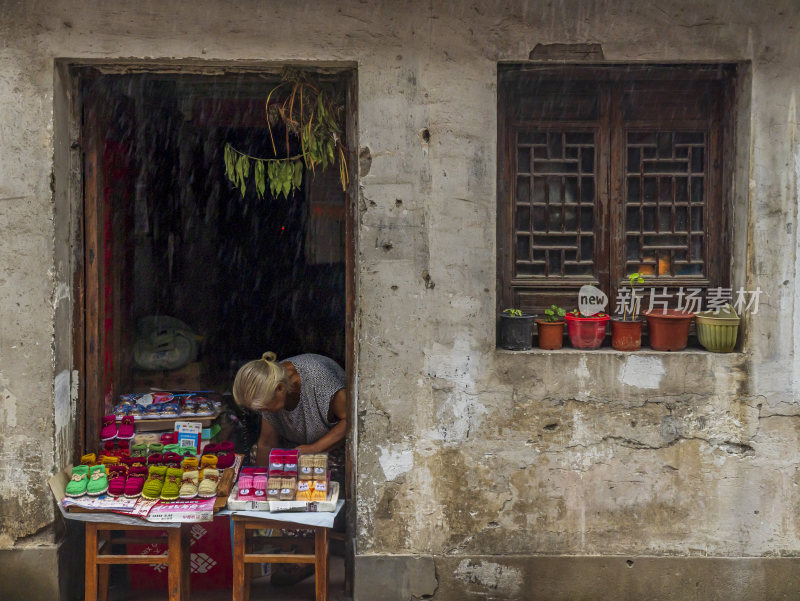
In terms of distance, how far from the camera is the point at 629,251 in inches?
195

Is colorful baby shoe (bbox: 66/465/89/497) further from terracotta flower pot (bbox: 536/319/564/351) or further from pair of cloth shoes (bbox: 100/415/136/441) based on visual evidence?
terracotta flower pot (bbox: 536/319/564/351)

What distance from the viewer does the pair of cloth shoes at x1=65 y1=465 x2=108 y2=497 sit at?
174 inches

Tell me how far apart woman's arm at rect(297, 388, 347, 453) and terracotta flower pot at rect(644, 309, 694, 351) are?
2062mm

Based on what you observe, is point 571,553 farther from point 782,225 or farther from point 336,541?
point 782,225

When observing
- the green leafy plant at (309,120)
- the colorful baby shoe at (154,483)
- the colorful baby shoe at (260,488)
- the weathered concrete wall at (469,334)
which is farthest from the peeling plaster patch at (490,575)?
the green leafy plant at (309,120)

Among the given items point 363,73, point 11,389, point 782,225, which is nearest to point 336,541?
point 11,389

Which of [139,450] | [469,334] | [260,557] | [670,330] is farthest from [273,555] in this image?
[670,330]

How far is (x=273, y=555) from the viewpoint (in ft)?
14.9

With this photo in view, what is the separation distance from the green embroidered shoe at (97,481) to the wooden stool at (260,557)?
809 mm

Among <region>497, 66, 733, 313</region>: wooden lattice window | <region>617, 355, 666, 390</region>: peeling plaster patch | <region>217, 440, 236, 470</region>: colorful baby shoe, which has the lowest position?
<region>217, 440, 236, 470</region>: colorful baby shoe

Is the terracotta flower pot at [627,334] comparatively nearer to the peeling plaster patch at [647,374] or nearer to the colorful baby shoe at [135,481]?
the peeling plaster patch at [647,374]

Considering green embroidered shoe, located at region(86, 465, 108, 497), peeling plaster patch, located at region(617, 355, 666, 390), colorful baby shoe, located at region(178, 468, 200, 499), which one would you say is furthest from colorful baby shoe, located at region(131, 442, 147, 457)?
peeling plaster patch, located at region(617, 355, 666, 390)

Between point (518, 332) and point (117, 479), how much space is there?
2.58 metres

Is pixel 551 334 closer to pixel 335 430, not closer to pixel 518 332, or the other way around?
pixel 518 332
